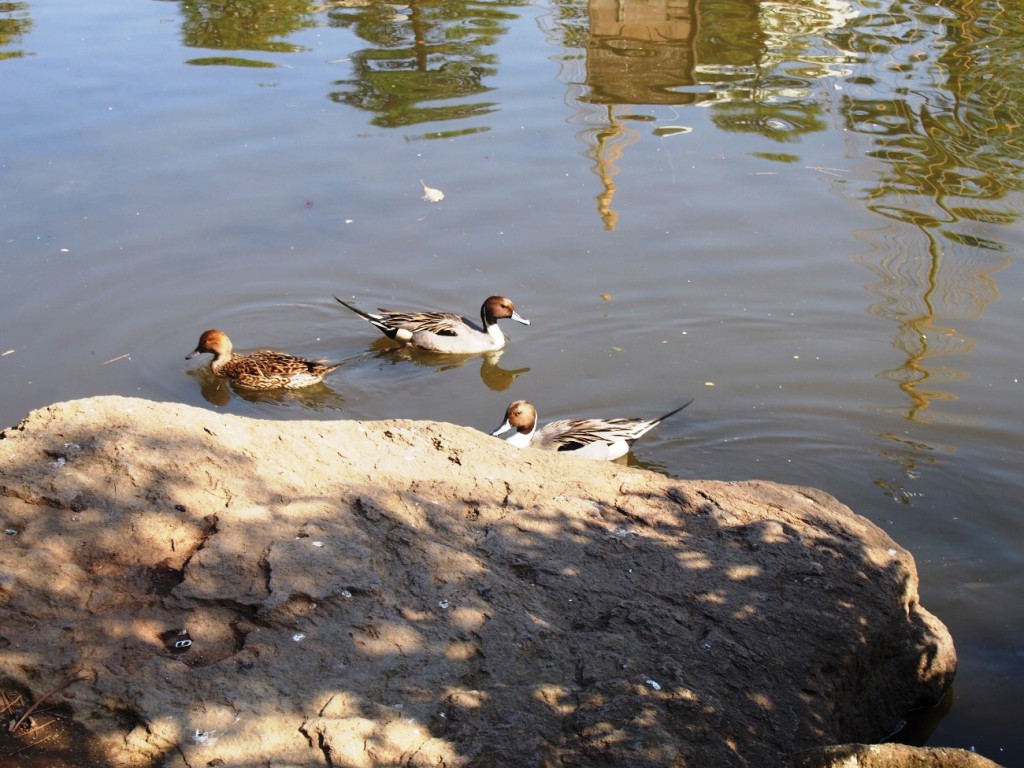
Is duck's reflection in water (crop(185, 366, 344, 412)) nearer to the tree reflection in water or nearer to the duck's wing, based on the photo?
the duck's wing

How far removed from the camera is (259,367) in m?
9.06

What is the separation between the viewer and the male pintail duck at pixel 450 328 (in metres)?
9.52

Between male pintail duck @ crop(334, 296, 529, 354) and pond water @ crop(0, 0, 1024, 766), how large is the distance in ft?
0.56

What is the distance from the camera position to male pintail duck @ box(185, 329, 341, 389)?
902 cm

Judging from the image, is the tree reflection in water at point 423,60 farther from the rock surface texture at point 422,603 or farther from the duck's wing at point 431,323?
the rock surface texture at point 422,603

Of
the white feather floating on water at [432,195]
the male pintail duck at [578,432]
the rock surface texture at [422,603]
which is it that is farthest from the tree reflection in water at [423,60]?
the rock surface texture at [422,603]

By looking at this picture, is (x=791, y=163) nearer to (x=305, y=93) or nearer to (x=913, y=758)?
(x=305, y=93)

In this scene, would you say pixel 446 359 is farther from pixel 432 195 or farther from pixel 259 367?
pixel 432 195

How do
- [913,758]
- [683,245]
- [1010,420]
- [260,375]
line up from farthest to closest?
[683,245] < [260,375] < [1010,420] < [913,758]

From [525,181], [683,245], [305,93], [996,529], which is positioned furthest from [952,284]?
[305,93]

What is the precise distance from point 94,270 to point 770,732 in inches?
313

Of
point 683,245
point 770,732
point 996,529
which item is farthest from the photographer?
point 683,245

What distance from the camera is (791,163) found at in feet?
39.6

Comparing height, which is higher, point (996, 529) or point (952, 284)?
point (952, 284)
